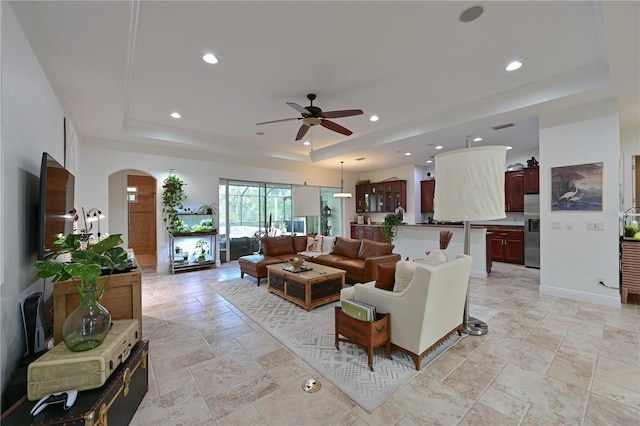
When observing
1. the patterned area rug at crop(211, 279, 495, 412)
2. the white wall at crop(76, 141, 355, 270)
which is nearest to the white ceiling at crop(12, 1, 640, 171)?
the white wall at crop(76, 141, 355, 270)

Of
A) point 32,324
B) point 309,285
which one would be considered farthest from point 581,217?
point 32,324

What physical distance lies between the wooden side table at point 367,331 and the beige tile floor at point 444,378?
38 centimetres

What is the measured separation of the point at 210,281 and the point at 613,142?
681cm

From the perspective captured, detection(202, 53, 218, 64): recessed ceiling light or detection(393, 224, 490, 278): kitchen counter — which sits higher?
detection(202, 53, 218, 64): recessed ceiling light

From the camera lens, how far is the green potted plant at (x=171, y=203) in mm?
6020

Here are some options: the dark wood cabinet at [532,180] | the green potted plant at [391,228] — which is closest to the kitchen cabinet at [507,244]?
the dark wood cabinet at [532,180]

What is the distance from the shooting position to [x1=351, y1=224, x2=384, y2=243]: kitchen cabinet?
820 cm

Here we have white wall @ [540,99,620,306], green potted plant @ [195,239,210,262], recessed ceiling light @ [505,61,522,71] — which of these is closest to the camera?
recessed ceiling light @ [505,61,522,71]

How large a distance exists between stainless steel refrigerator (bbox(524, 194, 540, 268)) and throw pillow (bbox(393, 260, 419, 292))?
5467mm

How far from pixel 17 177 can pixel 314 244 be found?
4802 millimetres

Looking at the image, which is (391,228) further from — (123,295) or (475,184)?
(123,295)

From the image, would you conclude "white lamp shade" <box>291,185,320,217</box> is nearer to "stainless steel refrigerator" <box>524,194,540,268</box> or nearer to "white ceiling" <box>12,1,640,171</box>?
"white ceiling" <box>12,1,640,171</box>

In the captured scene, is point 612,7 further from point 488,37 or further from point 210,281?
point 210,281

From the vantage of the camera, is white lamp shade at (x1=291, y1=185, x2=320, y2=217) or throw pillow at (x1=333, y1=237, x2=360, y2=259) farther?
throw pillow at (x1=333, y1=237, x2=360, y2=259)
